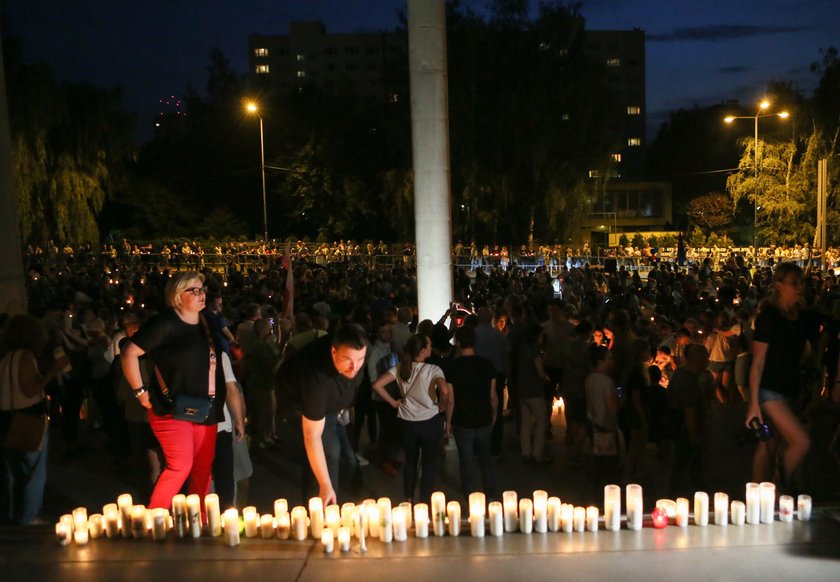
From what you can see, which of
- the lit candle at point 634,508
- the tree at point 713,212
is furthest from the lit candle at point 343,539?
the tree at point 713,212

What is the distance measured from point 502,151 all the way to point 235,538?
104ft

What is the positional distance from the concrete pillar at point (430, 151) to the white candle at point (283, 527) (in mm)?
4225

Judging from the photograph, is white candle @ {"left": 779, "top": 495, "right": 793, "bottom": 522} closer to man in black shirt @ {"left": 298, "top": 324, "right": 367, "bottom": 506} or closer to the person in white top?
the person in white top

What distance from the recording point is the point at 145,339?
173 inches

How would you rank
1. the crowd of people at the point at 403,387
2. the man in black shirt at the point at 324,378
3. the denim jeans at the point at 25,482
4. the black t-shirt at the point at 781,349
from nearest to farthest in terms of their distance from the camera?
the man in black shirt at the point at 324,378, the crowd of people at the point at 403,387, the black t-shirt at the point at 781,349, the denim jeans at the point at 25,482

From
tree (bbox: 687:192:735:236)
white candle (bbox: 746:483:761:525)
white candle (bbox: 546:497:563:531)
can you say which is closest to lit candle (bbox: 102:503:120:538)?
white candle (bbox: 546:497:563:531)

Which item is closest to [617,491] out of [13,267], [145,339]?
[145,339]

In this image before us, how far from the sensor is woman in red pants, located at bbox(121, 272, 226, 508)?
4.44 m

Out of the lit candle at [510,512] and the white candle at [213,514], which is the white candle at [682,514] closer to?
the lit candle at [510,512]

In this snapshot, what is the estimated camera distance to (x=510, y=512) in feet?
14.8

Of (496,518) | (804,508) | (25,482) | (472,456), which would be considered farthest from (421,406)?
(25,482)

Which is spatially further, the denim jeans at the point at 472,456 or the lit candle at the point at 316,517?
the denim jeans at the point at 472,456

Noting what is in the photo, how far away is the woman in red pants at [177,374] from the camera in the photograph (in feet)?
14.6

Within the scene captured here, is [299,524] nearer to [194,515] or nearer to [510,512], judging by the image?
[194,515]
